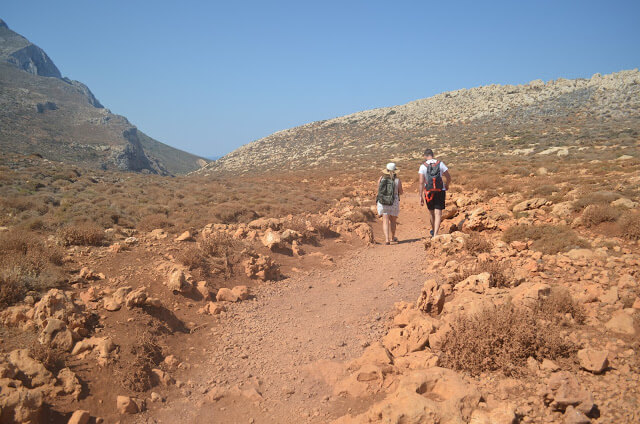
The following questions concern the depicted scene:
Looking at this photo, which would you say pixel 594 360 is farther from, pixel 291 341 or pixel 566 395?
pixel 291 341

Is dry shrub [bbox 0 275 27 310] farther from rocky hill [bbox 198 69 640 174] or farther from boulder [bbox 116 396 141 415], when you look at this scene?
rocky hill [bbox 198 69 640 174]

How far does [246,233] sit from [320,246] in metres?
1.79

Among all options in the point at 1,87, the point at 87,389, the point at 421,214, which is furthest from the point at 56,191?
the point at 1,87

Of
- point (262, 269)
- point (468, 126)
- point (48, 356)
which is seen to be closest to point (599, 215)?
point (262, 269)

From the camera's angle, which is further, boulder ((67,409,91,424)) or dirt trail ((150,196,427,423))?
dirt trail ((150,196,427,423))

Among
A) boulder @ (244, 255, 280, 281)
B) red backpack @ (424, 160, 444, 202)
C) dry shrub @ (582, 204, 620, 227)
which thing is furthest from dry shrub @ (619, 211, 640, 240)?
boulder @ (244, 255, 280, 281)

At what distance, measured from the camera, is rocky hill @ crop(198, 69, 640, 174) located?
31.8 meters

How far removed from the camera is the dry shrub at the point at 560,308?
11.8 ft

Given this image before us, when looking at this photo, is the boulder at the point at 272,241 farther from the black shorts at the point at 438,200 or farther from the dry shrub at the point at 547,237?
the dry shrub at the point at 547,237

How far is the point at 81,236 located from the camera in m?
6.72

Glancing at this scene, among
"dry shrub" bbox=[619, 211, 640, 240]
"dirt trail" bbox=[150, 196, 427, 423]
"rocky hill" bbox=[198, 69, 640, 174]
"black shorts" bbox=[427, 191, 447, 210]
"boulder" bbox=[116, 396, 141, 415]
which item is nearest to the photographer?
"boulder" bbox=[116, 396, 141, 415]

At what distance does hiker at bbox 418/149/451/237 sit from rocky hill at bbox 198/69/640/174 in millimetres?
20768

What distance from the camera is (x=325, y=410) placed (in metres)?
3.32

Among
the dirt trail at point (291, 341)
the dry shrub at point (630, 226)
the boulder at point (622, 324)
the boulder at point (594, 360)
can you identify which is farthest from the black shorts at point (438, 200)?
the boulder at point (594, 360)
